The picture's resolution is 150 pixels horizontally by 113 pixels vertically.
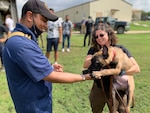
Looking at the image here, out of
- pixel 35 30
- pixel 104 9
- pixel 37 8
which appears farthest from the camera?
pixel 104 9

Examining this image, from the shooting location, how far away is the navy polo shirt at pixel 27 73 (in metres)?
1.75

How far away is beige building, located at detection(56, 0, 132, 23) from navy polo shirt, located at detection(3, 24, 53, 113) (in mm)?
48227

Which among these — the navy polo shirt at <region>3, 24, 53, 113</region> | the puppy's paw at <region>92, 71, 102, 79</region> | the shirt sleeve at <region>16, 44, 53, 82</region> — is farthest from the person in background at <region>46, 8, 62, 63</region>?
the shirt sleeve at <region>16, 44, 53, 82</region>

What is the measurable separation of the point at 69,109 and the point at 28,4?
3.06 meters

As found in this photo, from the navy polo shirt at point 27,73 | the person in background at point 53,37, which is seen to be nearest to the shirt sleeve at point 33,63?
the navy polo shirt at point 27,73

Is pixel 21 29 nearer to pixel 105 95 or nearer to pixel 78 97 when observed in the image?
pixel 105 95

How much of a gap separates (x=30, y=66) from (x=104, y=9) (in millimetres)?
51637

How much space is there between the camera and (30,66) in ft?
→ 5.77

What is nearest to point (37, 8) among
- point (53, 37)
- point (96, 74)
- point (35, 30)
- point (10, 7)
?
point (35, 30)

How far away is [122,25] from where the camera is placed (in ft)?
87.1

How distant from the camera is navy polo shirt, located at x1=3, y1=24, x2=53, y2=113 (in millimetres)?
1748

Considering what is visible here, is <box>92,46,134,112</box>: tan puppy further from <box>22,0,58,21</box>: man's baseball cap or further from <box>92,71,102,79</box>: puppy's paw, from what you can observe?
<box>22,0,58,21</box>: man's baseball cap

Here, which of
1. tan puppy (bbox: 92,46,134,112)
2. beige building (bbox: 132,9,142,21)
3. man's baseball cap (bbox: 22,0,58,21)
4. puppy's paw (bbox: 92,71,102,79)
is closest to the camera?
man's baseball cap (bbox: 22,0,58,21)

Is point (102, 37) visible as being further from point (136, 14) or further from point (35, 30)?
point (136, 14)
